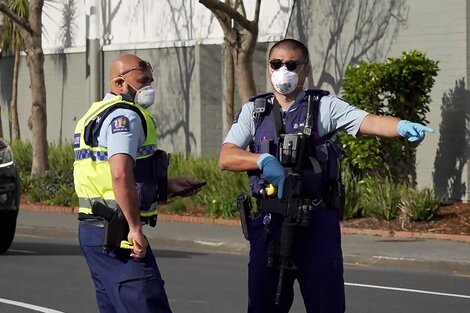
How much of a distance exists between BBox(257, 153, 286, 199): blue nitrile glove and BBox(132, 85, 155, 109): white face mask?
75 cm

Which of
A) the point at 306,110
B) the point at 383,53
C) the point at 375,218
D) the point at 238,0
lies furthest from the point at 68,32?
the point at 306,110

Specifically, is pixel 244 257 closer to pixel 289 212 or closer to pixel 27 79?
pixel 289 212

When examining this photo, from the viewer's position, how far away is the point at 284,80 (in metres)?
6.64

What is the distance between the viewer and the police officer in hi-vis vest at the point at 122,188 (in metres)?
6.49

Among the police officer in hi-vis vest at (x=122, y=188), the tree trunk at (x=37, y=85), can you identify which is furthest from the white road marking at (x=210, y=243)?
the police officer in hi-vis vest at (x=122, y=188)

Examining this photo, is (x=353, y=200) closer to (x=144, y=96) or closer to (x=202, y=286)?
(x=202, y=286)

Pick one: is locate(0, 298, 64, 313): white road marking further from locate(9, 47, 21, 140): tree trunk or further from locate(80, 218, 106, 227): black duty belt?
locate(9, 47, 21, 140): tree trunk

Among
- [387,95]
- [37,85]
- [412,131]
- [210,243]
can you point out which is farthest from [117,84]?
[37,85]

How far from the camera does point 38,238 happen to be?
18.4 m

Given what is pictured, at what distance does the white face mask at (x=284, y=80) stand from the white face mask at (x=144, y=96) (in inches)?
26.5

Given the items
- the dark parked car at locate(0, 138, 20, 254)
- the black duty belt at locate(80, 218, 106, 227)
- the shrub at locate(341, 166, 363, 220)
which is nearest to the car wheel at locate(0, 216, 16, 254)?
the dark parked car at locate(0, 138, 20, 254)

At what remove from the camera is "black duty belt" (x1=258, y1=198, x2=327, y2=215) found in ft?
21.5

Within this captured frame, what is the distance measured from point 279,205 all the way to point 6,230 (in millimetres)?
8419

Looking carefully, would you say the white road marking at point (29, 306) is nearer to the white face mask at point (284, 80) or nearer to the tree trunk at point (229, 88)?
the white face mask at point (284, 80)
